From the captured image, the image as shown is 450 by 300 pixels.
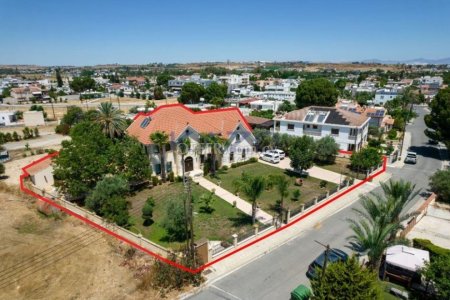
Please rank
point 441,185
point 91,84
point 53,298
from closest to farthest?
point 53,298
point 441,185
point 91,84

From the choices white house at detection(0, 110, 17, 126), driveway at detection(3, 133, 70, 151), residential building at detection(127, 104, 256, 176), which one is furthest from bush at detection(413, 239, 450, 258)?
white house at detection(0, 110, 17, 126)

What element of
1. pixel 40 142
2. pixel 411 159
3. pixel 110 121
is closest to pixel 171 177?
pixel 110 121

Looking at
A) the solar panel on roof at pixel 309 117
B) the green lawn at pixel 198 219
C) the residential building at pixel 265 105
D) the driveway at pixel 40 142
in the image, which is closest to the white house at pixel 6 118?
the driveway at pixel 40 142

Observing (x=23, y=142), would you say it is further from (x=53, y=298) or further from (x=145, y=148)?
(x=53, y=298)

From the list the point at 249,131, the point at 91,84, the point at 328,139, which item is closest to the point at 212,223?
the point at 249,131

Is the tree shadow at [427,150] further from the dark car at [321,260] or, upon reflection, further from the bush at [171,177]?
the bush at [171,177]

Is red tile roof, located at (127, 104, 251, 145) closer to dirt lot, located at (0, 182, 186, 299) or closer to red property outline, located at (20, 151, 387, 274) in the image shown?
red property outline, located at (20, 151, 387, 274)
